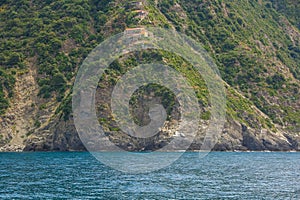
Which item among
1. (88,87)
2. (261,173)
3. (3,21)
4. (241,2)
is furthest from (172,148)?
(241,2)

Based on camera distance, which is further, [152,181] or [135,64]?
[135,64]

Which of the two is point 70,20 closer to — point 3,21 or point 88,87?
point 3,21

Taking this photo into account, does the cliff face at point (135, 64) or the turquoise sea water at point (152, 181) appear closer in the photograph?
the turquoise sea water at point (152, 181)

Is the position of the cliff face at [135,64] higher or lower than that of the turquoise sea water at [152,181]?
higher

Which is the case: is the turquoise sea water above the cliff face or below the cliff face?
below

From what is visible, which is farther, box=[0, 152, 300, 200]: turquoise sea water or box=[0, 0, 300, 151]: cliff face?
box=[0, 0, 300, 151]: cliff face
